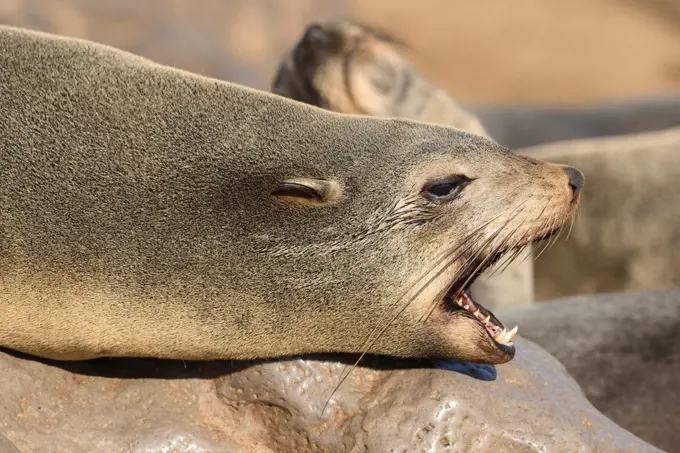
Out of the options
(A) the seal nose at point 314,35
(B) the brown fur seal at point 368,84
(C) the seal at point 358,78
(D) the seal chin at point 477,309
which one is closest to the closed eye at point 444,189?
(D) the seal chin at point 477,309

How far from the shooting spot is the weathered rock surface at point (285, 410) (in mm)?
3006

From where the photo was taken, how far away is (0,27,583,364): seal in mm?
3002

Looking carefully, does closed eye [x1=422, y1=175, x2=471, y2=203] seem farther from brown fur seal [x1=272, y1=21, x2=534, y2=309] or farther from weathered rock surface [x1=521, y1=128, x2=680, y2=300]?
weathered rock surface [x1=521, y1=128, x2=680, y2=300]

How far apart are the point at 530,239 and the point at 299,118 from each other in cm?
84

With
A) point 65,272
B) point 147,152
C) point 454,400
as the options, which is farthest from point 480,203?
point 65,272

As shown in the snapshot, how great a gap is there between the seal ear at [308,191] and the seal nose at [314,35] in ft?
10.6

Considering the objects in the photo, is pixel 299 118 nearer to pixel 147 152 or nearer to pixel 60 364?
pixel 147 152

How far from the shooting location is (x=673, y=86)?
17125 millimetres

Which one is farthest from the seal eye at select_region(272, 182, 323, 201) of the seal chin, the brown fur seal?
the brown fur seal

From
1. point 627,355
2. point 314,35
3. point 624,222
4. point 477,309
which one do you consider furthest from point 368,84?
point 477,309

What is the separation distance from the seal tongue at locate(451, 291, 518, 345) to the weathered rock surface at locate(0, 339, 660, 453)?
0.15 m

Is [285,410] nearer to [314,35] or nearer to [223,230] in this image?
[223,230]

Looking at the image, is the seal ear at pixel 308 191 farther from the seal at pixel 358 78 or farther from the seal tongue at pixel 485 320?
the seal at pixel 358 78

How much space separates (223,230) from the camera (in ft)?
9.90
